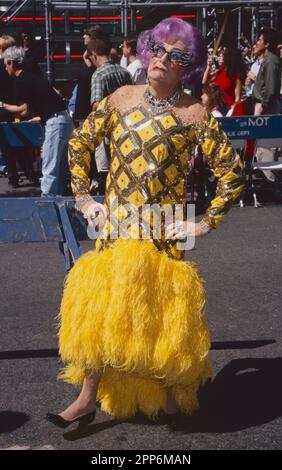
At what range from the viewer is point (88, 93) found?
10617mm

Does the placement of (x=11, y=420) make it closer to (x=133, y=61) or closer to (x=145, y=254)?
(x=145, y=254)

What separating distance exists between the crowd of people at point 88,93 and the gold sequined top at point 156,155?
3.80 meters

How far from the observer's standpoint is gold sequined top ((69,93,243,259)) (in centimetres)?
395

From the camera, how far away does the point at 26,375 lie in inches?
191

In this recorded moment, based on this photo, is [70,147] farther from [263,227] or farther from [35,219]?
[263,227]

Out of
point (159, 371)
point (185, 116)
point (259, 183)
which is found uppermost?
point (185, 116)

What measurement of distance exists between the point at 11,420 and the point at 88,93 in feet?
22.7

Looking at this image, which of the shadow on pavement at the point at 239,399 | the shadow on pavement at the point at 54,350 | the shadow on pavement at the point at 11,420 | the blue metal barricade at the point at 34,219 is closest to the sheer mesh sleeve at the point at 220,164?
the blue metal barricade at the point at 34,219

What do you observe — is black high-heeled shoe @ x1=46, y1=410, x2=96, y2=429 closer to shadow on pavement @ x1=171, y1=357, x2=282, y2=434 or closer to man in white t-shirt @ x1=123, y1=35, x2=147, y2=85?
shadow on pavement @ x1=171, y1=357, x2=282, y2=434

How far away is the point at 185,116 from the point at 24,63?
21.3 ft

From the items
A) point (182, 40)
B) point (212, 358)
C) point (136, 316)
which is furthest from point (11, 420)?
point (182, 40)

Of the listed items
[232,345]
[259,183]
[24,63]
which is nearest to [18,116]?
[24,63]

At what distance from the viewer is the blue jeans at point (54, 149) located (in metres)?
9.77

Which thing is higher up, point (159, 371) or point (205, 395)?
point (159, 371)
